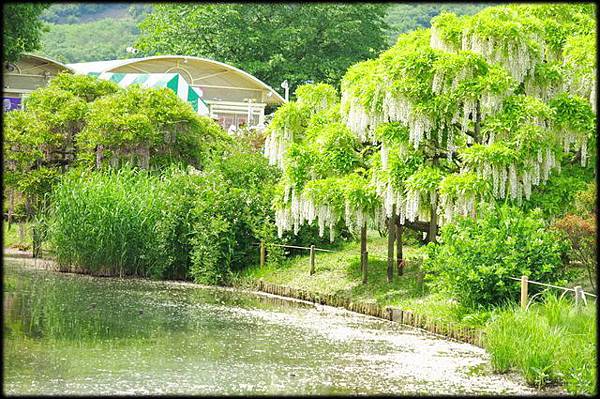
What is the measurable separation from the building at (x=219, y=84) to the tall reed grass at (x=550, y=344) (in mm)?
26291

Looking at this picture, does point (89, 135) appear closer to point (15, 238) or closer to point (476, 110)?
point (15, 238)

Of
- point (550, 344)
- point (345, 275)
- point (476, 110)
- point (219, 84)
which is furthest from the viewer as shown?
point (219, 84)

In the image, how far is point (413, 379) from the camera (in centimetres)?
1147

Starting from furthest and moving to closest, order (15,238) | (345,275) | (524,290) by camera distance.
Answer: (15,238) < (345,275) < (524,290)

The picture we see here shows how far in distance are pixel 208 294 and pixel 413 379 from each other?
316 inches

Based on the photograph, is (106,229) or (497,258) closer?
(497,258)

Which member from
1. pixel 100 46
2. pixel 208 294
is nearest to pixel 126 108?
pixel 208 294

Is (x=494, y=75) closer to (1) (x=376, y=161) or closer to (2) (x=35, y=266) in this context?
(1) (x=376, y=161)

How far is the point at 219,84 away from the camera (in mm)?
40562

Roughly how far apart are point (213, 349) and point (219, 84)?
92.4 feet

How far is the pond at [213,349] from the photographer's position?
10.9 m

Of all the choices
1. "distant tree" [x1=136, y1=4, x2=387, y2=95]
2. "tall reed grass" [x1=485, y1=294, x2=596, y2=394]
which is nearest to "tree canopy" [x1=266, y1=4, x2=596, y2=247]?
"tall reed grass" [x1=485, y1=294, x2=596, y2=394]

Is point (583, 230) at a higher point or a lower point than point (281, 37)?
lower

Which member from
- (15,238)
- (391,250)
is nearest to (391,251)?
(391,250)
